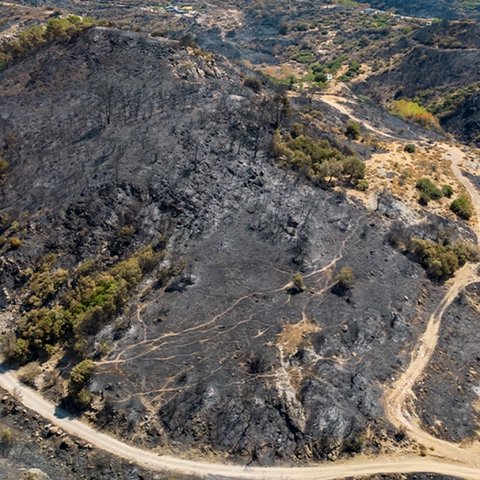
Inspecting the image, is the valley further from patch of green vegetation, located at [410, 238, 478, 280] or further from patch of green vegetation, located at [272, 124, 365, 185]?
patch of green vegetation, located at [272, 124, 365, 185]

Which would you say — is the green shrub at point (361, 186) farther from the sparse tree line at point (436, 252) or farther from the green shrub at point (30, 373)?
the green shrub at point (30, 373)

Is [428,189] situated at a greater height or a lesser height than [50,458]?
greater

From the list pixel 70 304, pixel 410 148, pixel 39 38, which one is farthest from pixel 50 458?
pixel 39 38

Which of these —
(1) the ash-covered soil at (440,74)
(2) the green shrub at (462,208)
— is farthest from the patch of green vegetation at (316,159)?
(1) the ash-covered soil at (440,74)

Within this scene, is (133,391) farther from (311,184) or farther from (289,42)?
(289,42)

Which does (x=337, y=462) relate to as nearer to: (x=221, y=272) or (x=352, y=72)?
(x=221, y=272)

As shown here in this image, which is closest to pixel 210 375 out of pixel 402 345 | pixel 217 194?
pixel 402 345
